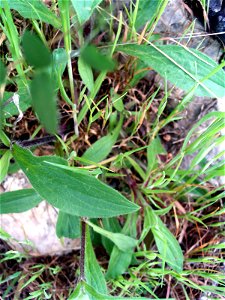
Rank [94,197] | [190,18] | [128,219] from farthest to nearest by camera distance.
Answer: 1. [128,219]
2. [190,18]
3. [94,197]

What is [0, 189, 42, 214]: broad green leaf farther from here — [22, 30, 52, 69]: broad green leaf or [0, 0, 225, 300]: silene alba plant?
[22, 30, 52, 69]: broad green leaf

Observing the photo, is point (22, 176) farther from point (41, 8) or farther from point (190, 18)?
point (190, 18)

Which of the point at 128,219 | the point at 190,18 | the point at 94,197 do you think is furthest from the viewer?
the point at 128,219

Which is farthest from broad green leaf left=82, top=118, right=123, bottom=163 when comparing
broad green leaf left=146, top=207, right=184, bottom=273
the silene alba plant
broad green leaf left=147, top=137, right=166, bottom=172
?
broad green leaf left=146, top=207, right=184, bottom=273

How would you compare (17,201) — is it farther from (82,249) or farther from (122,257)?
(122,257)

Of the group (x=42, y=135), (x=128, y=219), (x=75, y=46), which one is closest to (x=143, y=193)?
(x=128, y=219)

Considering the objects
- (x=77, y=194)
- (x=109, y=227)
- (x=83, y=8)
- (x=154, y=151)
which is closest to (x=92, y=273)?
(x=109, y=227)

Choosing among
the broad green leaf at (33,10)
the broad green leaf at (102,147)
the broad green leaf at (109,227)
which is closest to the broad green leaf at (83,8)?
the broad green leaf at (33,10)
